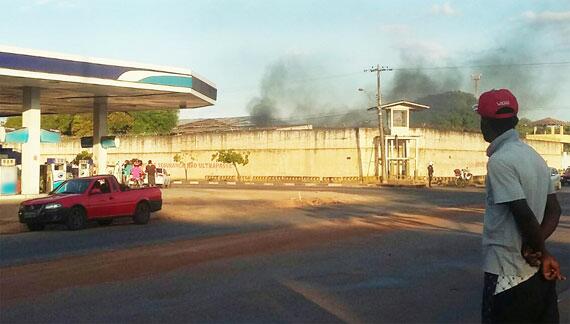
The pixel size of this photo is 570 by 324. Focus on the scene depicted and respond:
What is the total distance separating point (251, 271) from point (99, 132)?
2862 cm

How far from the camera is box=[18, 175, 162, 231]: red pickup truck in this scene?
19.0 metres

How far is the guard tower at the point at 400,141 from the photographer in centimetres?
6041

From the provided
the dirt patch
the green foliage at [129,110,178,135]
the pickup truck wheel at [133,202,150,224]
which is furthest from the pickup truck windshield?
the green foliage at [129,110,178,135]

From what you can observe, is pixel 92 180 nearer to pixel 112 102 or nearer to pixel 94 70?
pixel 94 70

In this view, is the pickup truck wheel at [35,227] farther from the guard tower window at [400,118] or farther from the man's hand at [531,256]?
the guard tower window at [400,118]

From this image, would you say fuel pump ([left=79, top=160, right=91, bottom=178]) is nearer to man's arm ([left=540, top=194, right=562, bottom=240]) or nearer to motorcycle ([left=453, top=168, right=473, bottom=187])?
motorcycle ([left=453, top=168, right=473, bottom=187])

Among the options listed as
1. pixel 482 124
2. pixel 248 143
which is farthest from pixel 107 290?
pixel 248 143

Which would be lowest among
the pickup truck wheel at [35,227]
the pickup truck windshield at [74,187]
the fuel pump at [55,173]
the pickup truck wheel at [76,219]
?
the pickup truck wheel at [35,227]

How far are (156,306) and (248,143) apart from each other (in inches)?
2395

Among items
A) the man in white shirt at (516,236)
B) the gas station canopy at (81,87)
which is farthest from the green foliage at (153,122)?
the man in white shirt at (516,236)

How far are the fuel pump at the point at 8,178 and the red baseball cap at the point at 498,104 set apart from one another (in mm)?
29601

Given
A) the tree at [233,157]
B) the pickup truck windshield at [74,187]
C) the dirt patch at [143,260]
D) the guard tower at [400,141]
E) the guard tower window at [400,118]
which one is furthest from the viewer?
the tree at [233,157]

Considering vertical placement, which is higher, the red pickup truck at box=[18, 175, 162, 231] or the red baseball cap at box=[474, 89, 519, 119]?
the red baseball cap at box=[474, 89, 519, 119]

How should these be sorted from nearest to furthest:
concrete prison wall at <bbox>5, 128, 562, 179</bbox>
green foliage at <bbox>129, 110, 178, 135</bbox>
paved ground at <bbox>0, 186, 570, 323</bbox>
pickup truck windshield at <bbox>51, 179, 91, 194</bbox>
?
paved ground at <bbox>0, 186, 570, 323</bbox> → pickup truck windshield at <bbox>51, 179, 91, 194</bbox> → concrete prison wall at <bbox>5, 128, 562, 179</bbox> → green foliage at <bbox>129, 110, 178, 135</bbox>
